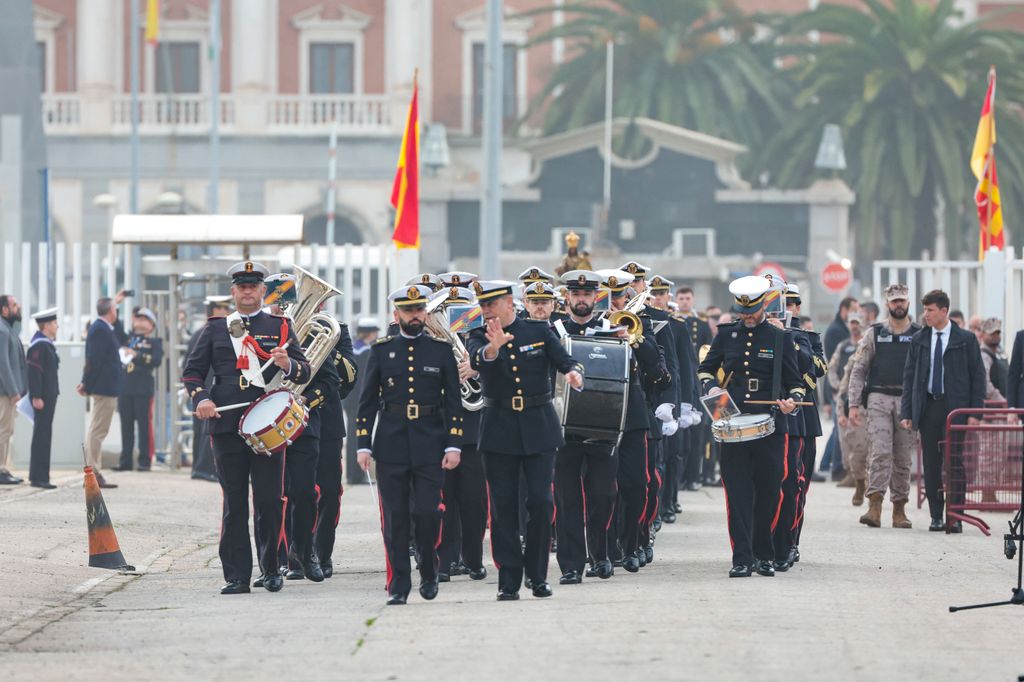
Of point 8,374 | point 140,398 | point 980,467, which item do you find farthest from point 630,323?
point 140,398

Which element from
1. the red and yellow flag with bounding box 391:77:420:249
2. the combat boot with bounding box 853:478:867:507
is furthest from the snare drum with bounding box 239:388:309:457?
the red and yellow flag with bounding box 391:77:420:249

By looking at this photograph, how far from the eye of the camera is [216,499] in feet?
64.6

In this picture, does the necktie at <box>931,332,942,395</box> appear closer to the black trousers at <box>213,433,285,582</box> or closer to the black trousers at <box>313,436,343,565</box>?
the black trousers at <box>313,436,343,565</box>

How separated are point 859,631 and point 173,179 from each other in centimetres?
4885

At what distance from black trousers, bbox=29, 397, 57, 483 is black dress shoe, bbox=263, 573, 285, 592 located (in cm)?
720

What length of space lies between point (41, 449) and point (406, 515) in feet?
27.5

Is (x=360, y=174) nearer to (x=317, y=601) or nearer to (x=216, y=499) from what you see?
(x=216, y=499)

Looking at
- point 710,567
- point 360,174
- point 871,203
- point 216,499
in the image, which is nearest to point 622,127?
point 871,203

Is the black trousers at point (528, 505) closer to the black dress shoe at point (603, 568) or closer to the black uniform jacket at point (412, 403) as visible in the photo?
the black uniform jacket at point (412, 403)

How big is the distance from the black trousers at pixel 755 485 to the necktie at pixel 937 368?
12.2ft

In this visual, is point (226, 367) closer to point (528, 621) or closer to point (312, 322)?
point (312, 322)

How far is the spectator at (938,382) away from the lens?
56.1 feet

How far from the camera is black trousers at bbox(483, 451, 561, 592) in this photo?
1230 centimetres

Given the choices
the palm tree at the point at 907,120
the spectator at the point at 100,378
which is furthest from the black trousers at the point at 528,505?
the palm tree at the point at 907,120
